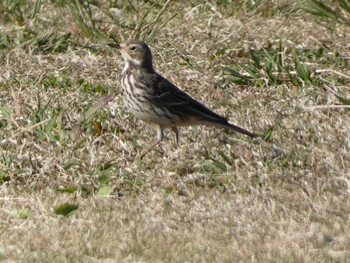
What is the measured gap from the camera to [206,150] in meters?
7.52

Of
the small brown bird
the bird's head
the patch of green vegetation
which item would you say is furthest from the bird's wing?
the patch of green vegetation

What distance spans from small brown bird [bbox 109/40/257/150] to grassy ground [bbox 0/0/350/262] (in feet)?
0.47

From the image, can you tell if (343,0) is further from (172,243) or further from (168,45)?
(172,243)

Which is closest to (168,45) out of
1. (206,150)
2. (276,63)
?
(276,63)

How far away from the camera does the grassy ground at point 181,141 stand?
19.9 feet

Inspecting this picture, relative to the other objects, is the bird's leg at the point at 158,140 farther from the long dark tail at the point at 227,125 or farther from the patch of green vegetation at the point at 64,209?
the patch of green vegetation at the point at 64,209

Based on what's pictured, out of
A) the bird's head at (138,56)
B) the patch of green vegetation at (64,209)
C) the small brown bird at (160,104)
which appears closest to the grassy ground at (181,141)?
the patch of green vegetation at (64,209)

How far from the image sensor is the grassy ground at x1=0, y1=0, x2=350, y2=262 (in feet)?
19.9

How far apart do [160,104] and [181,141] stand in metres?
0.30

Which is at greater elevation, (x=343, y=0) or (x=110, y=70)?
(x=343, y=0)

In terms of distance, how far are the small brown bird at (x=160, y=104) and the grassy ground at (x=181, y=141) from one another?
14 cm

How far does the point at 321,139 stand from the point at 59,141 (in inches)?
68.9

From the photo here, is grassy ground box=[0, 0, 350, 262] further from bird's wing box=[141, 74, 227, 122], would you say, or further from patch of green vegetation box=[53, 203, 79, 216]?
bird's wing box=[141, 74, 227, 122]

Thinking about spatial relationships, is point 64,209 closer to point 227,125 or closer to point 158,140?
point 158,140
